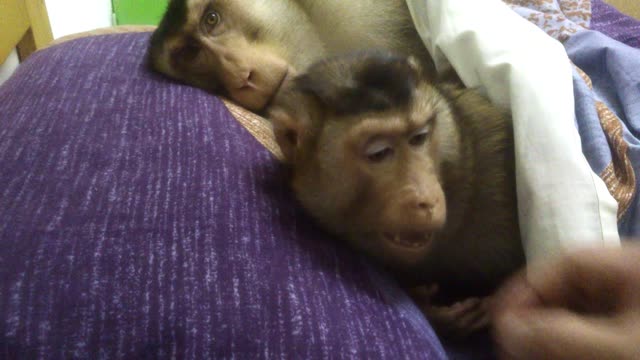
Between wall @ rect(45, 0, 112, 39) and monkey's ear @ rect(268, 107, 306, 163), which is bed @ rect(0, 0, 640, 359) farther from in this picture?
wall @ rect(45, 0, 112, 39)

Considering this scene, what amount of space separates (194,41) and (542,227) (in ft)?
2.72

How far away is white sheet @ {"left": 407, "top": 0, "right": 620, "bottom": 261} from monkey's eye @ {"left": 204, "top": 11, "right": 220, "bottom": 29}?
0.50 m

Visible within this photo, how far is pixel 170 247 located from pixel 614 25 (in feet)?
4.88

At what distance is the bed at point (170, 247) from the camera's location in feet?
2.02

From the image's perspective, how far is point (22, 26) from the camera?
7.19ft

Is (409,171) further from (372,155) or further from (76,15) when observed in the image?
(76,15)

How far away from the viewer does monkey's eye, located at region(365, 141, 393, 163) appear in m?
0.88

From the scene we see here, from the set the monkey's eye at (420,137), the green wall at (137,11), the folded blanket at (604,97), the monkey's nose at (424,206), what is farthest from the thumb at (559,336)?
the green wall at (137,11)

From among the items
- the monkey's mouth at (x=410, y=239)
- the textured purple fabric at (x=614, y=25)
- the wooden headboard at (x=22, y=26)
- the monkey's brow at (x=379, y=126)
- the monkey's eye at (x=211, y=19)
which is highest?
the monkey's brow at (x=379, y=126)

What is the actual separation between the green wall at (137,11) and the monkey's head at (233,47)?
1.33 metres

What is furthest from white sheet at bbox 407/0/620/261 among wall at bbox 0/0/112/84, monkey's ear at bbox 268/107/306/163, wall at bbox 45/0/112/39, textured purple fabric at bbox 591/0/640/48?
wall at bbox 45/0/112/39

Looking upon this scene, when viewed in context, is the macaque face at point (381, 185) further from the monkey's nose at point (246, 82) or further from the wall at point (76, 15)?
the wall at point (76, 15)

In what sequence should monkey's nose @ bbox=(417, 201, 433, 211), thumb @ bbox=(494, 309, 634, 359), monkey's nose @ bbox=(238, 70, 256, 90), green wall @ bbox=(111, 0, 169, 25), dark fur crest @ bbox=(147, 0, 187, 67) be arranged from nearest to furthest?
1. thumb @ bbox=(494, 309, 634, 359)
2. monkey's nose @ bbox=(417, 201, 433, 211)
3. monkey's nose @ bbox=(238, 70, 256, 90)
4. dark fur crest @ bbox=(147, 0, 187, 67)
5. green wall @ bbox=(111, 0, 169, 25)

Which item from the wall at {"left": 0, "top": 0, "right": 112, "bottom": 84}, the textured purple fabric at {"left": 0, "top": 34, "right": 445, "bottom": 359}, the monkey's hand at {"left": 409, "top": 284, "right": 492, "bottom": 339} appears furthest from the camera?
the wall at {"left": 0, "top": 0, "right": 112, "bottom": 84}
